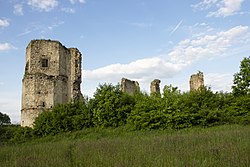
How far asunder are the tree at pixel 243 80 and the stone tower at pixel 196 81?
9582mm

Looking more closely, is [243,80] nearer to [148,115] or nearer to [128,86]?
[148,115]

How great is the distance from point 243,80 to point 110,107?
10999 millimetres

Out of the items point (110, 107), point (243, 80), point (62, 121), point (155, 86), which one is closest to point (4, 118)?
point (155, 86)

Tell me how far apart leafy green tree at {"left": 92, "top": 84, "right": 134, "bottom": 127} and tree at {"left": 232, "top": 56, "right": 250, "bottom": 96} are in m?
8.62

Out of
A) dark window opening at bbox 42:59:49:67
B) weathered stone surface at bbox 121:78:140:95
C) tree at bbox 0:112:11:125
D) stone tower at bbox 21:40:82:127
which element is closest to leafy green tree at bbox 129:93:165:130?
weathered stone surface at bbox 121:78:140:95

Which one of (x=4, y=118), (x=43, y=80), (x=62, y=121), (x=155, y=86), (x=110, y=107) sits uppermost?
(x=43, y=80)

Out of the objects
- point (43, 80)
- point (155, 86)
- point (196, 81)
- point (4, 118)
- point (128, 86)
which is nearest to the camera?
point (43, 80)

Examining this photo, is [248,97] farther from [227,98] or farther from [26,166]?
[26,166]

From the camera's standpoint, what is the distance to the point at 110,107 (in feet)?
77.1

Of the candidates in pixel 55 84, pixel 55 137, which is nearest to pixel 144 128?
pixel 55 137

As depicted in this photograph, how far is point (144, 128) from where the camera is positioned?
20797 millimetres

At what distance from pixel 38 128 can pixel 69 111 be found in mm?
2821

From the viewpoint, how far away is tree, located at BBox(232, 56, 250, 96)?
23.7 metres

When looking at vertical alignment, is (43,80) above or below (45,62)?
below
